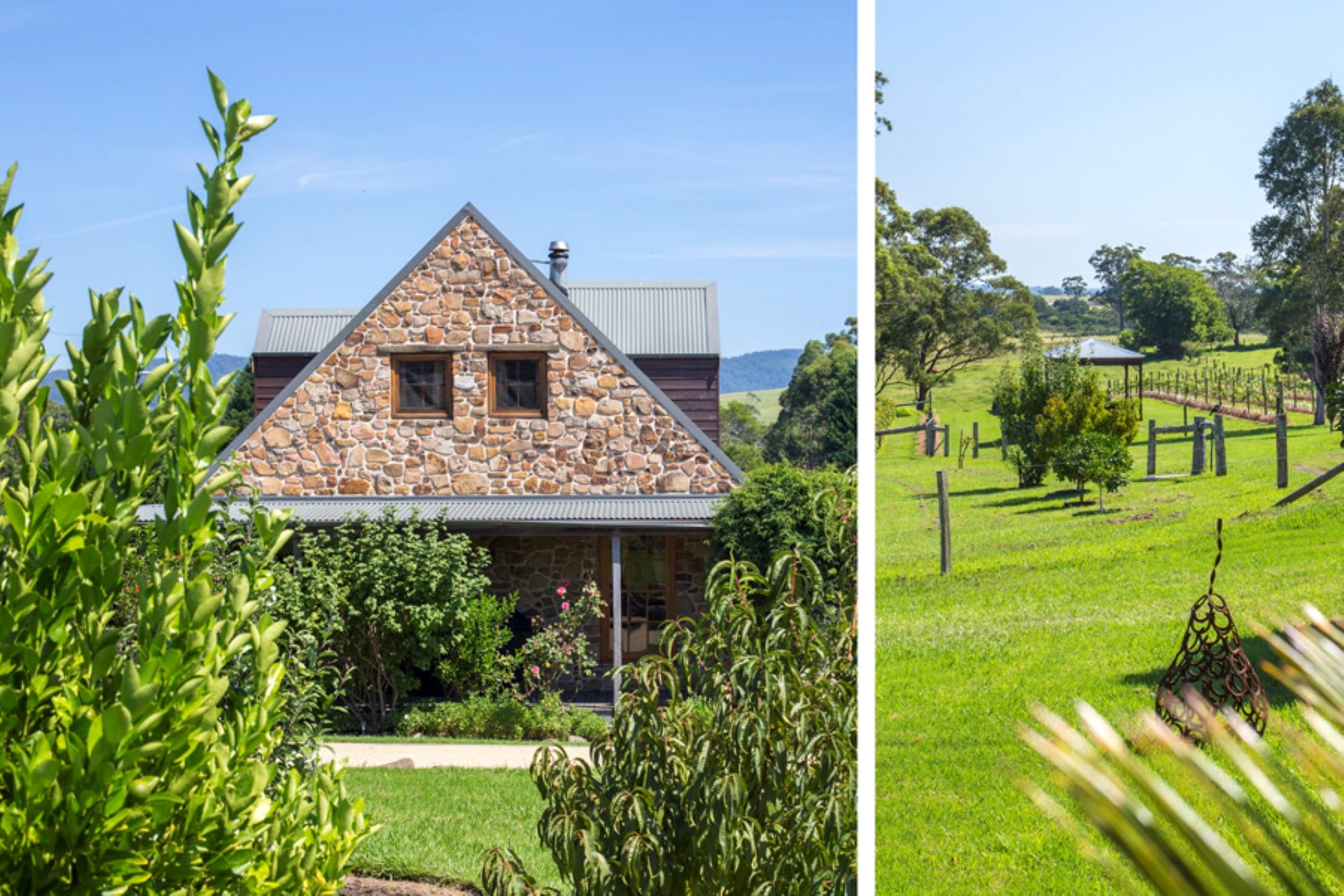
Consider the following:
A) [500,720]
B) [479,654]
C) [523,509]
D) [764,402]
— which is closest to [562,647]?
A: [479,654]

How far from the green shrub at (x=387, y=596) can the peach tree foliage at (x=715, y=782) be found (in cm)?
416

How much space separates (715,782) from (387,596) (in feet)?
15.1

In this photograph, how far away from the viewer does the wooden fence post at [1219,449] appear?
9.78 feet

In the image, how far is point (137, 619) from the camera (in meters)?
1.41

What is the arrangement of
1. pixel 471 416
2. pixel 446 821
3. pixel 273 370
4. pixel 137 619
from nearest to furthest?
pixel 137 619 → pixel 446 821 → pixel 471 416 → pixel 273 370

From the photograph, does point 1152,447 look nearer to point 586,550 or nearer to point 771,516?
point 771,516

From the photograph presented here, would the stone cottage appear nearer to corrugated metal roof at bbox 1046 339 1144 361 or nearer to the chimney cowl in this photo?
the chimney cowl

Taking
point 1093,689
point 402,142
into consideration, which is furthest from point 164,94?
point 1093,689

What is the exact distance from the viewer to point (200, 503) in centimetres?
139

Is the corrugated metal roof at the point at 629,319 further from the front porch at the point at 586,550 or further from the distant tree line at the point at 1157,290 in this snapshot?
the distant tree line at the point at 1157,290

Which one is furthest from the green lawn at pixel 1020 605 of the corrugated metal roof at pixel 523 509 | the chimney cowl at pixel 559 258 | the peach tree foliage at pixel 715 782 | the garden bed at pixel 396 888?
the chimney cowl at pixel 559 258

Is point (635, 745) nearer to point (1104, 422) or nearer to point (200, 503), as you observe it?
point (200, 503)

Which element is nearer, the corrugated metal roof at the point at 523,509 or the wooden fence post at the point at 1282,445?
the wooden fence post at the point at 1282,445

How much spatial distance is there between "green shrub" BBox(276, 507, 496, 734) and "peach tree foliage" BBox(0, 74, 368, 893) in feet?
16.1
